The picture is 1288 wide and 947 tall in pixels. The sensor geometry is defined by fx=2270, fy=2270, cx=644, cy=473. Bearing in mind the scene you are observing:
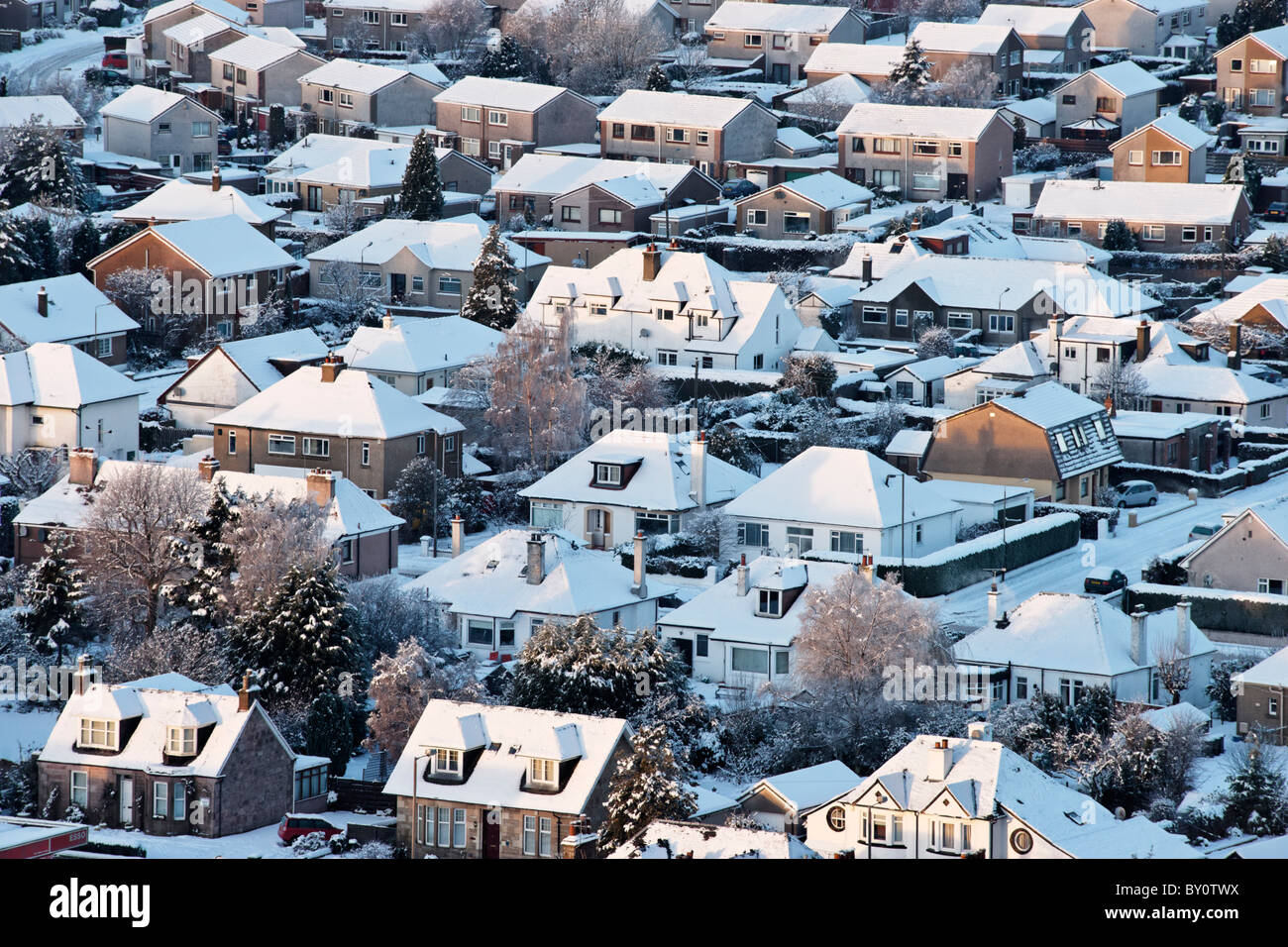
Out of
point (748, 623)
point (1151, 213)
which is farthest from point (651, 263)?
point (748, 623)

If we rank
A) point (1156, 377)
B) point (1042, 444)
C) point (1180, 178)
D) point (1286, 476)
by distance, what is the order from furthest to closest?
1. point (1180, 178)
2. point (1156, 377)
3. point (1286, 476)
4. point (1042, 444)

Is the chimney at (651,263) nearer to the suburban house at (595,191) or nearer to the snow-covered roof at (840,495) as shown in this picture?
the suburban house at (595,191)

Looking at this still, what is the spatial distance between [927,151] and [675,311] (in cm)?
2330

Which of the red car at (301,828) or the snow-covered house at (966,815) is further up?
the snow-covered house at (966,815)

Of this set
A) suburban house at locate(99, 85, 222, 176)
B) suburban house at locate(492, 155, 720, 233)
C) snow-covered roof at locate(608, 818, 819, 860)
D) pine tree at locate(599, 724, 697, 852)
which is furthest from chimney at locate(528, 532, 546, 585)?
suburban house at locate(99, 85, 222, 176)

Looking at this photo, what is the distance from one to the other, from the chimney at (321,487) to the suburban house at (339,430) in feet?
17.8

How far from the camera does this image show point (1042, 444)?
5775 cm

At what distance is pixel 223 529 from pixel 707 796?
50.9ft

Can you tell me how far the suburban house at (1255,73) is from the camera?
97.7 meters

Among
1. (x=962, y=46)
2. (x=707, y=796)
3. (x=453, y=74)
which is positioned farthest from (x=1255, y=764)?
Result: (x=453, y=74)

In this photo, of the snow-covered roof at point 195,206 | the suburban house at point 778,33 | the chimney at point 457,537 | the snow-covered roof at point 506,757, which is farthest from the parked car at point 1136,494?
the suburban house at point 778,33

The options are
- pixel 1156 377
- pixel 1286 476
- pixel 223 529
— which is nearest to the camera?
pixel 223 529
